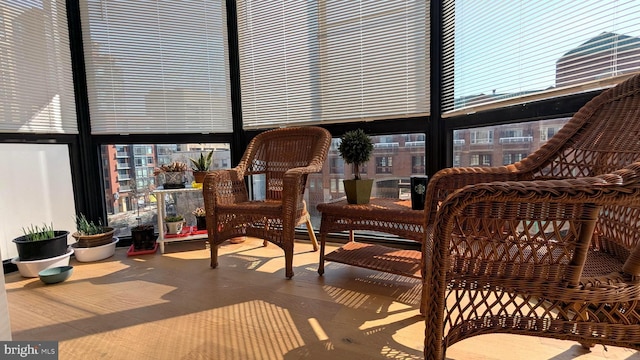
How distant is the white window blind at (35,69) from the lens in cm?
227

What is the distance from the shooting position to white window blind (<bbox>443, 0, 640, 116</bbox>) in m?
1.33

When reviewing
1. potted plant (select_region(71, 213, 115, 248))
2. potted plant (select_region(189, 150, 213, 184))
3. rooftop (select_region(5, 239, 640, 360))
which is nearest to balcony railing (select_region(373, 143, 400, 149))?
rooftop (select_region(5, 239, 640, 360))

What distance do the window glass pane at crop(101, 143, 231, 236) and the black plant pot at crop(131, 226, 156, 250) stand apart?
352 millimetres

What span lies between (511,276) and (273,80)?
2471 millimetres

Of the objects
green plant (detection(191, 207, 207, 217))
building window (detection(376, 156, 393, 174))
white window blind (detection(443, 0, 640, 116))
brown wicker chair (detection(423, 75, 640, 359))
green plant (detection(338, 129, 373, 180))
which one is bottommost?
green plant (detection(191, 207, 207, 217))

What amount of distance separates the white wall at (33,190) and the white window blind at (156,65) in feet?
1.37

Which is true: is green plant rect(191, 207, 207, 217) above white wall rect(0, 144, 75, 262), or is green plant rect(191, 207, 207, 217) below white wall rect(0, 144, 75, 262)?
below

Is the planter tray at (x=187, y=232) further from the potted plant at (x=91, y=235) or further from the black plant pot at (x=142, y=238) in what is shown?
the potted plant at (x=91, y=235)

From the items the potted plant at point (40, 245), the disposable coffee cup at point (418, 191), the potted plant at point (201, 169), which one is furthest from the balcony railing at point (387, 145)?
the potted plant at point (40, 245)

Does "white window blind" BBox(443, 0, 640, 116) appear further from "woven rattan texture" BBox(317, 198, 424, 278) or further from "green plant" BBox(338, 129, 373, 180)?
"woven rattan texture" BBox(317, 198, 424, 278)

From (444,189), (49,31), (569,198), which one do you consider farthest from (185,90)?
(569,198)

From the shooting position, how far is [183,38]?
285 centimetres

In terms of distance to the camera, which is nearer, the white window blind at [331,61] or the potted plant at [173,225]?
the white window blind at [331,61]

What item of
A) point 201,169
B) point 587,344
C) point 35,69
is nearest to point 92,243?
point 201,169
